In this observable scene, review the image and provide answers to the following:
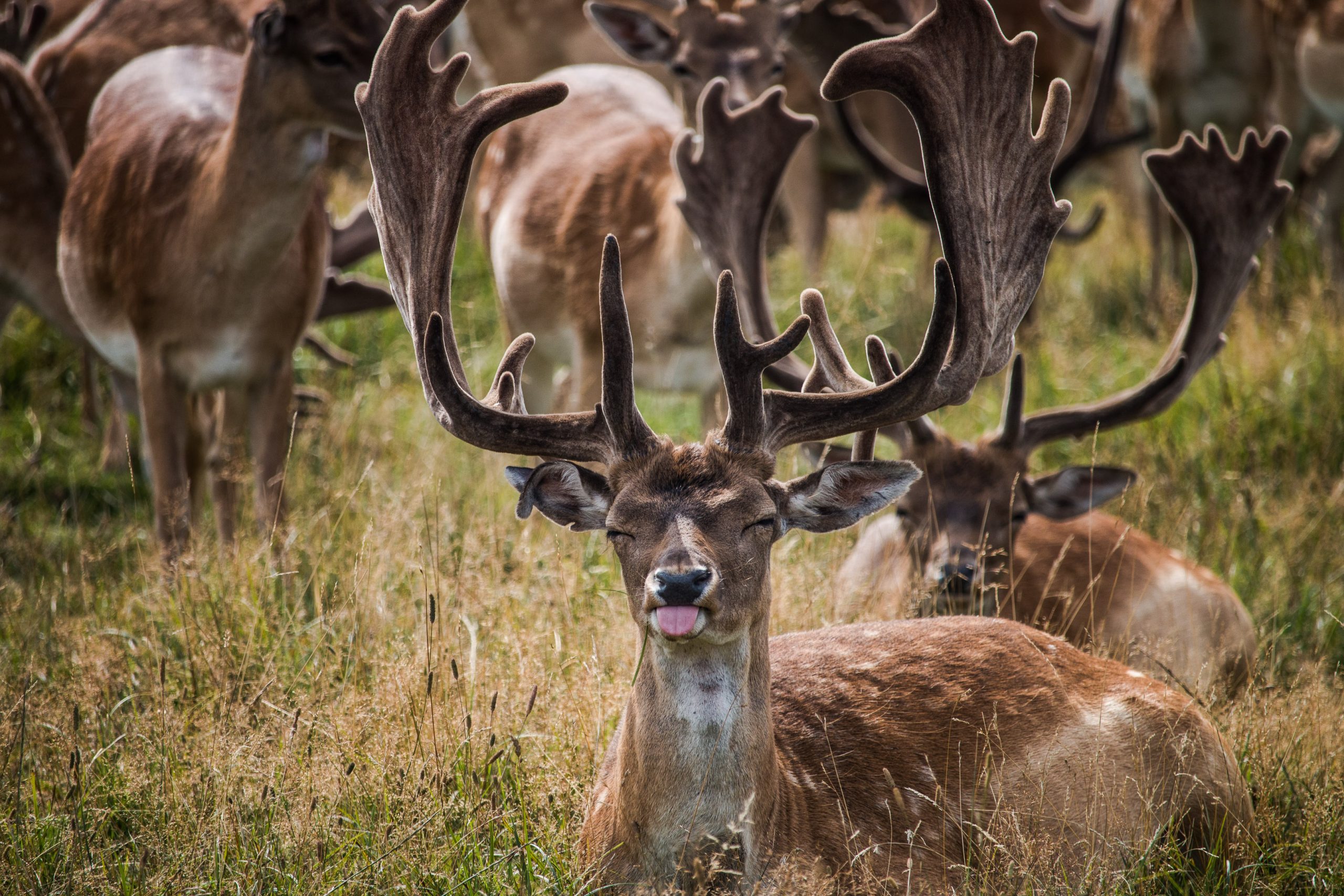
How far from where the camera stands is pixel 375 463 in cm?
653

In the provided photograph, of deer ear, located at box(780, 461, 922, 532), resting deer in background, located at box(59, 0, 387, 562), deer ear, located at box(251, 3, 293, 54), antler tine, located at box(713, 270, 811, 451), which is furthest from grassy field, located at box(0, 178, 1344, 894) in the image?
deer ear, located at box(251, 3, 293, 54)

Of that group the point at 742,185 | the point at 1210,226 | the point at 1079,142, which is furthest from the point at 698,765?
the point at 1079,142

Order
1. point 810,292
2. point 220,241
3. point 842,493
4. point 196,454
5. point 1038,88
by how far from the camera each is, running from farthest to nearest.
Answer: point 1038,88
point 196,454
point 220,241
point 810,292
point 842,493

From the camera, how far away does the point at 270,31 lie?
527 cm

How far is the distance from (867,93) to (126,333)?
611 cm

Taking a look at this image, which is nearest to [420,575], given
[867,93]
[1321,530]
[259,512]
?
[259,512]

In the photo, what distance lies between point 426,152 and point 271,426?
243 centimetres

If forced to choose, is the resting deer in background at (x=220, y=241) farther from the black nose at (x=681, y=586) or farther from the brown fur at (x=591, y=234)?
the black nose at (x=681, y=586)

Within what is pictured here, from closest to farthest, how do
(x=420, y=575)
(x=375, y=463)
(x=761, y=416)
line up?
1. (x=761, y=416)
2. (x=420, y=575)
3. (x=375, y=463)

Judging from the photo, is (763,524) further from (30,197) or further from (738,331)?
(30,197)

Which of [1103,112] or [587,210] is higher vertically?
[1103,112]

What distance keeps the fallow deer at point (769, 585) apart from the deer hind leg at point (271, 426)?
7.37 ft

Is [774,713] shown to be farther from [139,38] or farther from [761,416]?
[139,38]

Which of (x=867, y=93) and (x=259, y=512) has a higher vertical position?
(x=867, y=93)
